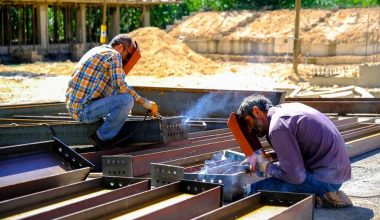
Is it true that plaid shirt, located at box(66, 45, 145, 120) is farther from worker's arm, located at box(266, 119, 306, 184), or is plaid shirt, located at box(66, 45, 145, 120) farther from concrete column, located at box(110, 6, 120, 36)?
concrete column, located at box(110, 6, 120, 36)

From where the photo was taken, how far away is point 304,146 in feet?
19.2

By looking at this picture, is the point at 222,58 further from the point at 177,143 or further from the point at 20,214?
the point at 20,214

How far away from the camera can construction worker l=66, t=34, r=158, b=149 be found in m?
7.93

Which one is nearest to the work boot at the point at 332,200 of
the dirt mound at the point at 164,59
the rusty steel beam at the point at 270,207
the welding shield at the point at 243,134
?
the welding shield at the point at 243,134

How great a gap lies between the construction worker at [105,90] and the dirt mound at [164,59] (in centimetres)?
1892

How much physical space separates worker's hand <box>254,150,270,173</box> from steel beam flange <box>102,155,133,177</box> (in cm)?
161

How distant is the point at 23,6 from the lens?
33.1m

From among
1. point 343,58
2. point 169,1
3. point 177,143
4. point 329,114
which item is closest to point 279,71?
point 343,58

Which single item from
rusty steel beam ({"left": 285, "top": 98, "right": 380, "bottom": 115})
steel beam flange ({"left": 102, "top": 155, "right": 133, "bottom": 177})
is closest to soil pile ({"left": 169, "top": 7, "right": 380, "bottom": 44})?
rusty steel beam ({"left": 285, "top": 98, "right": 380, "bottom": 115})

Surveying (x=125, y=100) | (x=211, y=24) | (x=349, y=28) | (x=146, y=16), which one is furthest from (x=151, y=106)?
(x=146, y=16)

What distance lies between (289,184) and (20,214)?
238cm

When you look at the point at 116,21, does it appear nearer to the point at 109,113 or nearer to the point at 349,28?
the point at 349,28

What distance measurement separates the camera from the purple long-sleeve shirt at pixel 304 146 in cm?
565

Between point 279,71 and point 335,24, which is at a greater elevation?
point 335,24
